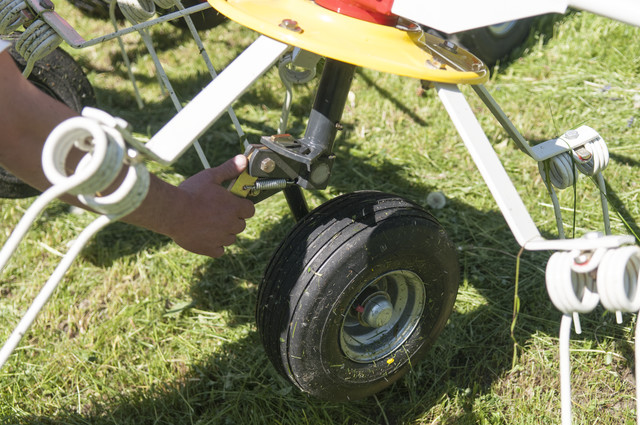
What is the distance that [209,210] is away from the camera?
1.31 meters

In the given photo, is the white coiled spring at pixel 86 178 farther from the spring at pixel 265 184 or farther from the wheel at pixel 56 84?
the wheel at pixel 56 84

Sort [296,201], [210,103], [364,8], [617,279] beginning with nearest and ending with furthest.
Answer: [617,279]
[210,103]
[364,8]
[296,201]

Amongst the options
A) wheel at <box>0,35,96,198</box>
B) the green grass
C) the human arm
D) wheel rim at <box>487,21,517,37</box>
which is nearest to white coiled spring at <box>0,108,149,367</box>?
the human arm

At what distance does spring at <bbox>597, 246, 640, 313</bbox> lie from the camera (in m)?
0.97

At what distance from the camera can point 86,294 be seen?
2.03 m

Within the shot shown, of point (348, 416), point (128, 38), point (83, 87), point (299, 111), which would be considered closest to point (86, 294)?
point (83, 87)

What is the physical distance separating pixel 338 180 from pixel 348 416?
1.06 metres

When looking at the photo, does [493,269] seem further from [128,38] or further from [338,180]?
[128,38]

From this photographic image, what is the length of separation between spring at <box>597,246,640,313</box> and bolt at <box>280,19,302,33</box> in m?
0.67

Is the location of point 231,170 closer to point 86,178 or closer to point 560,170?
point 86,178

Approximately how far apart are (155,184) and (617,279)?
83cm

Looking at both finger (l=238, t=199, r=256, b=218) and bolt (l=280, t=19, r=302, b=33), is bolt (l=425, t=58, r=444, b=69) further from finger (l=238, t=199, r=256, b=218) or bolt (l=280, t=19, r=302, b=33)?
finger (l=238, t=199, r=256, b=218)

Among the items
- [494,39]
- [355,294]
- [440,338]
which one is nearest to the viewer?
[355,294]

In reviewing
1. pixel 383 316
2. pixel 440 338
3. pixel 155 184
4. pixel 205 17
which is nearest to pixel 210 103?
pixel 155 184
